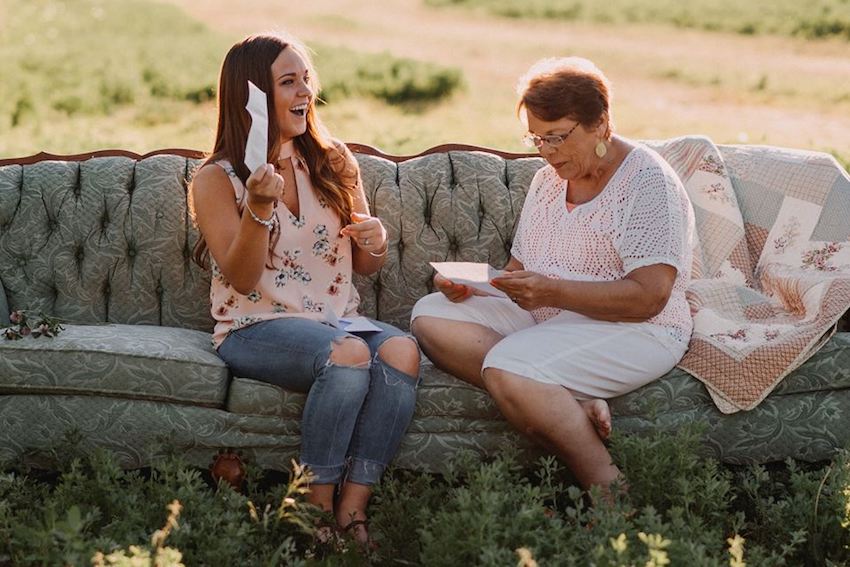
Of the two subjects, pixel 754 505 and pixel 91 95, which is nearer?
pixel 754 505

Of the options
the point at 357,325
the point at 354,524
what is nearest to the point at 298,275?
the point at 357,325

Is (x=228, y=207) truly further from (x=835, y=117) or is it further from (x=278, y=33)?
(x=835, y=117)

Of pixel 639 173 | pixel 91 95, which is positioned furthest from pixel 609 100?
pixel 91 95

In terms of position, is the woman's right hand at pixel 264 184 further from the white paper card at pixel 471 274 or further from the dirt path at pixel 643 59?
the dirt path at pixel 643 59

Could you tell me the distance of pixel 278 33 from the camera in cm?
307

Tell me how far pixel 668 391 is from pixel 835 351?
50 cm

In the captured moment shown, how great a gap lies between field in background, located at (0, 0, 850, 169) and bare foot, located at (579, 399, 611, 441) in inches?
149

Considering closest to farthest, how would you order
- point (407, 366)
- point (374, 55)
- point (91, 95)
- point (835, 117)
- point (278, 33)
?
point (407, 366) → point (278, 33) → point (835, 117) → point (91, 95) → point (374, 55)

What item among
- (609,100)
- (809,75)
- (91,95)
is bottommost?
(91,95)

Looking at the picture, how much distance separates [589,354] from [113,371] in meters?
1.29

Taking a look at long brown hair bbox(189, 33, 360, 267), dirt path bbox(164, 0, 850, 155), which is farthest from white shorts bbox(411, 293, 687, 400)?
dirt path bbox(164, 0, 850, 155)

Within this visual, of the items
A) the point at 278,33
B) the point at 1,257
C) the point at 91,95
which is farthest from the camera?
the point at 91,95

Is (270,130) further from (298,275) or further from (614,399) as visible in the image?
(614,399)

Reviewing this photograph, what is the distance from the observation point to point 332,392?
274 cm
